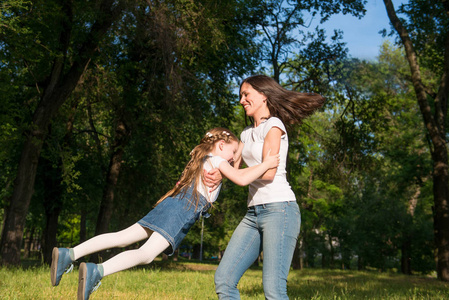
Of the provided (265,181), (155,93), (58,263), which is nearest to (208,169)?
(265,181)

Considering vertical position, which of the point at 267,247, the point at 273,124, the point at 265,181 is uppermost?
the point at 273,124

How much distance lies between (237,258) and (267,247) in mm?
300

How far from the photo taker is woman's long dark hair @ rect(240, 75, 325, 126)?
392 cm

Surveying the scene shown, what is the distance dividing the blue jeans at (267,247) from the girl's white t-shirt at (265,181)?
0.06 metres

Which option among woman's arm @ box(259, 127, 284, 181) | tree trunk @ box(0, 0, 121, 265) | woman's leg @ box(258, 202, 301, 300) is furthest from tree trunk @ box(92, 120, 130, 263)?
woman's leg @ box(258, 202, 301, 300)

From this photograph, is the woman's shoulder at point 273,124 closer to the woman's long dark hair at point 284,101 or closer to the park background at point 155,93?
the woman's long dark hair at point 284,101

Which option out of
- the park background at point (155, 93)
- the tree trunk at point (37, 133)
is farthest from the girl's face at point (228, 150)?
the tree trunk at point (37, 133)

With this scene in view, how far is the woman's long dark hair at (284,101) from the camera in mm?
3924

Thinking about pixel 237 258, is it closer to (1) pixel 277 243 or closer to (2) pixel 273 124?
(1) pixel 277 243

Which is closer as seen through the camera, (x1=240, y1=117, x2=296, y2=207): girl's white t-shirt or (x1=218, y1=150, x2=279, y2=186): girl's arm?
(x1=218, y1=150, x2=279, y2=186): girl's arm

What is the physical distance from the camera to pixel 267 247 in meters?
3.49

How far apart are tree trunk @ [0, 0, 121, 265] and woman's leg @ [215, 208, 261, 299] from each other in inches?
384

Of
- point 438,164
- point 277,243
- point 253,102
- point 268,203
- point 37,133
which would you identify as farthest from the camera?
point 438,164

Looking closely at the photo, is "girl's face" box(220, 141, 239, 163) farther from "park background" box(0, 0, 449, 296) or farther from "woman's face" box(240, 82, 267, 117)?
"park background" box(0, 0, 449, 296)
